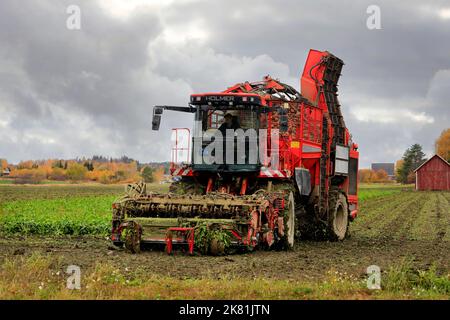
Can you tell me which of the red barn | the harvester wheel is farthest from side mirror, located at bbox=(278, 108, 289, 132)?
the red barn

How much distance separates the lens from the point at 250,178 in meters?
15.8

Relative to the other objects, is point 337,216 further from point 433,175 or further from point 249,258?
point 433,175

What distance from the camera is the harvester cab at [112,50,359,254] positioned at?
13516 millimetres

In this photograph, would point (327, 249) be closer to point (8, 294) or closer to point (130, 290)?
point (130, 290)

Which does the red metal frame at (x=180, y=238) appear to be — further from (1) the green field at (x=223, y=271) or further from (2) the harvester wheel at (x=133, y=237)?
(2) the harvester wheel at (x=133, y=237)

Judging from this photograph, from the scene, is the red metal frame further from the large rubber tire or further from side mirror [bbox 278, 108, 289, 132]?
the large rubber tire

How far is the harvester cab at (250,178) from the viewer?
532 inches

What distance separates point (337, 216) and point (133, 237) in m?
8.33

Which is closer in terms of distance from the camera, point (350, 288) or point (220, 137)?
point (350, 288)

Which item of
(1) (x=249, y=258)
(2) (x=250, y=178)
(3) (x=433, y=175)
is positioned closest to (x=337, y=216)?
(2) (x=250, y=178)

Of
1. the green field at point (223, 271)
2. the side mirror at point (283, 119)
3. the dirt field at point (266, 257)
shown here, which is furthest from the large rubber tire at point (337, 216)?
the side mirror at point (283, 119)
